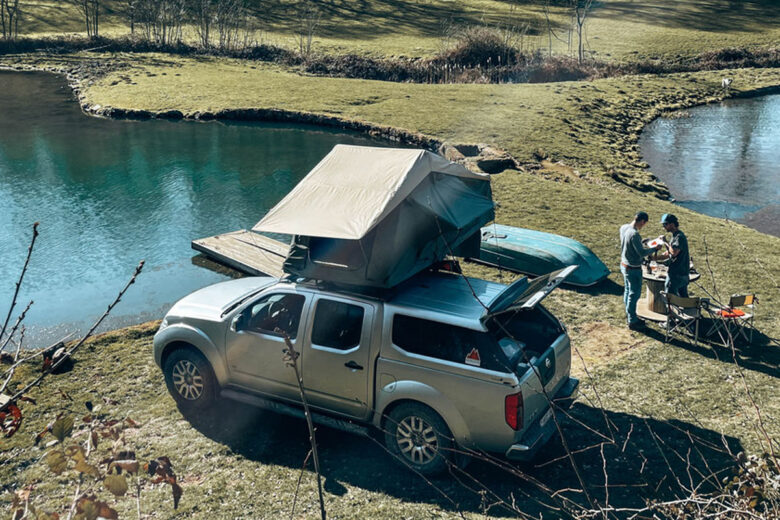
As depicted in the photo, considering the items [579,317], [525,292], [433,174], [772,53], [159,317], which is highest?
[772,53]

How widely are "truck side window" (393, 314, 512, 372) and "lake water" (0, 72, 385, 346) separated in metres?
8.45

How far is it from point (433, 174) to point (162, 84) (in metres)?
35.2

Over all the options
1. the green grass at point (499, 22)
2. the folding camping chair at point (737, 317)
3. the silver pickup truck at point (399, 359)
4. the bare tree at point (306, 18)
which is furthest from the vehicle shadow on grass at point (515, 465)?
the bare tree at point (306, 18)

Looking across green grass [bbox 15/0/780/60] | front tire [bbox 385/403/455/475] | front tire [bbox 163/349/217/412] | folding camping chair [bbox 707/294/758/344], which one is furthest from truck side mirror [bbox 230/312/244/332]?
green grass [bbox 15/0/780/60]

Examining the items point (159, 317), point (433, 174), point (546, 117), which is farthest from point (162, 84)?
point (433, 174)

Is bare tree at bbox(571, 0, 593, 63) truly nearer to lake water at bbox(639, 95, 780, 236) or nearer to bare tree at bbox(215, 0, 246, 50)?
lake water at bbox(639, 95, 780, 236)

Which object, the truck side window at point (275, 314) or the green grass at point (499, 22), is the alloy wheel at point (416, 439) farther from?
the green grass at point (499, 22)

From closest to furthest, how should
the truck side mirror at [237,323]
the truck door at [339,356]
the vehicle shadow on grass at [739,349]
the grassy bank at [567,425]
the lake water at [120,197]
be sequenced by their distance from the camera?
the grassy bank at [567,425] < the truck door at [339,356] < the truck side mirror at [237,323] < the vehicle shadow on grass at [739,349] < the lake water at [120,197]

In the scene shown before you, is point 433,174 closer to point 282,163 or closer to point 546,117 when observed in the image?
point 282,163

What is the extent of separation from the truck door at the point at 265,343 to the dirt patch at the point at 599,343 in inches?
178

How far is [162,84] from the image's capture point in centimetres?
4122

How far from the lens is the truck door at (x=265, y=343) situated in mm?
8945

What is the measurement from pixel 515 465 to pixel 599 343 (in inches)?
159

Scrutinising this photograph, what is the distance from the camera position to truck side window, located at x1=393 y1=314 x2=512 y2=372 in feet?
24.9
